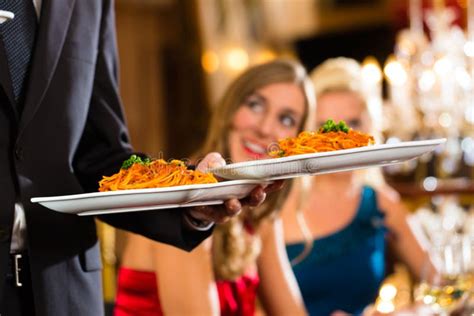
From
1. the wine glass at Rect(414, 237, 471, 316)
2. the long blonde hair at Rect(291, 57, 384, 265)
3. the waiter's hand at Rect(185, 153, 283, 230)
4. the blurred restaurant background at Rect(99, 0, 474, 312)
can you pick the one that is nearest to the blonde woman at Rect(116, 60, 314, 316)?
the wine glass at Rect(414, 237, 471, 316)

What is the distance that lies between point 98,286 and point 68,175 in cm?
23

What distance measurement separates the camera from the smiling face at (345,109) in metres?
3.97

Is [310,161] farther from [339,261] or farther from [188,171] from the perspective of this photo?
[339,261]

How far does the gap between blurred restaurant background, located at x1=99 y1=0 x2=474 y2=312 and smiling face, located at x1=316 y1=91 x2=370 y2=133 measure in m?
0.87

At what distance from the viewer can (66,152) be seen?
1.76 metres

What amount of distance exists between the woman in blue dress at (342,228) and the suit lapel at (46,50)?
2.18 meters

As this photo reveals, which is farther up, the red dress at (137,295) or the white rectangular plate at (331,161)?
the white rectangular plate at (331,161)

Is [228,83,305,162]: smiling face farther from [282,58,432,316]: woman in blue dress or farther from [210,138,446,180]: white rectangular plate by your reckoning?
[210,138,446,180]: white rectangular plate

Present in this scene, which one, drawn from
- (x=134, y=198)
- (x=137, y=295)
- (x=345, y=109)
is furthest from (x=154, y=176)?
(x=345, y=109)

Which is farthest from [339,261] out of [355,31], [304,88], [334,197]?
[355,31]

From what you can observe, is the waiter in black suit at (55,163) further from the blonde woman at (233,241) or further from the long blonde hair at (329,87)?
the long blonde hair at (329,87)

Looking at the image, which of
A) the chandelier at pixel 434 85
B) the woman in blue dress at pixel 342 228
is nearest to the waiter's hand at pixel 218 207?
the woman in blue dress at pixel 342 228

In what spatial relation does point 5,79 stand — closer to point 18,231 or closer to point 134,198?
point 18,231

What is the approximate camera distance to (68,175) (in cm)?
176
